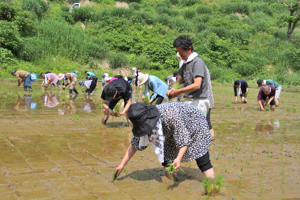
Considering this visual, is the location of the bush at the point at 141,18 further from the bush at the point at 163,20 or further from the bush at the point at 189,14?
the bush at the point at 189,14

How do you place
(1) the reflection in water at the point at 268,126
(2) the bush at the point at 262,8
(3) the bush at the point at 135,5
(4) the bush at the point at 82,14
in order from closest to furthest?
(1) the reflection in water at the point at 268,126
(4) the bush at the point at 82,14
(3) the bush at the point at 135,5
(2) the bush at the point at 262,8

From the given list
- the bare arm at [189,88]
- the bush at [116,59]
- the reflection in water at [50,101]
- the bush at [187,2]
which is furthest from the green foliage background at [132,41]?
the bare arm at [189,88]

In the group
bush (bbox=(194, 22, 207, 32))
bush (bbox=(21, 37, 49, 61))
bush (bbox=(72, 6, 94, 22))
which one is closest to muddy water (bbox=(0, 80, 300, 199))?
bush (bbox=(21, 37, 49, 61))

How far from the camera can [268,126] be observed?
825cm

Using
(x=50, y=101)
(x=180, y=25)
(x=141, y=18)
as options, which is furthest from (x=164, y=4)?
(x=50, y=101)

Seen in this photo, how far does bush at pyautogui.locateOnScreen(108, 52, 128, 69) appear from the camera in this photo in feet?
101

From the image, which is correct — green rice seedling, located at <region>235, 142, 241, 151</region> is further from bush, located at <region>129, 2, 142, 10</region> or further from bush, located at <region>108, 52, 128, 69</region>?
bush, located at <region>129, 2, 142, 10</region>

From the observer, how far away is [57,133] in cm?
654

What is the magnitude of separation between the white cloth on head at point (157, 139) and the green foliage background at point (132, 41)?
2367 cm

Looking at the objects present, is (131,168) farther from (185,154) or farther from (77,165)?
(185,154)

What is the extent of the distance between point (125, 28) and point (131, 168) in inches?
1276

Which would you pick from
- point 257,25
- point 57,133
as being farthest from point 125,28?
point 57,133

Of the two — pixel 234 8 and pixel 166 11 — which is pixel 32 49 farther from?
pixel 234 8

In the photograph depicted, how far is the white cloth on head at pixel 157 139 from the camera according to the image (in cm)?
346
